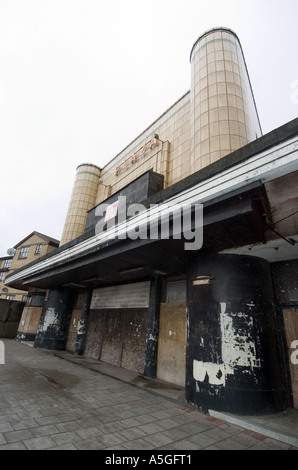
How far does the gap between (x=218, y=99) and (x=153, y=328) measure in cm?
998

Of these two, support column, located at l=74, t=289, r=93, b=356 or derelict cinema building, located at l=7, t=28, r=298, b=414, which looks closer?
derelict cinema building, located at l=7, t=28, r=298, b=414

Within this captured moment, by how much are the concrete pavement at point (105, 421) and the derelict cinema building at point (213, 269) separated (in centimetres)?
72

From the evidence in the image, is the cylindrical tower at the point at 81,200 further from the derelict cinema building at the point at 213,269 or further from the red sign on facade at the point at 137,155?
the derelict cinema building at the point at 213,269

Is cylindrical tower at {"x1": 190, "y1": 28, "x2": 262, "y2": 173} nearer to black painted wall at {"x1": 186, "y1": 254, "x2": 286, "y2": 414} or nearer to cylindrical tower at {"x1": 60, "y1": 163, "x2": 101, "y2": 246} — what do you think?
black painted wall at {"x1": 186, "y1": 254, "x2": 286, "y2": 414}

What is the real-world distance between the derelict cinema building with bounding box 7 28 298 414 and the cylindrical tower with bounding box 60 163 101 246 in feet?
23.6

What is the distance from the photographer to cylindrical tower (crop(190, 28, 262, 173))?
9.33 m

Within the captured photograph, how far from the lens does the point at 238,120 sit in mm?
9742

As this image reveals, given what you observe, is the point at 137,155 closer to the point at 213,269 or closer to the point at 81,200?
the point at 81,200

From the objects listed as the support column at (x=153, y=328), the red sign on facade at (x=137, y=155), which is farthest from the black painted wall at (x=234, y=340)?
the red sign on facade at (x=137, y=155)

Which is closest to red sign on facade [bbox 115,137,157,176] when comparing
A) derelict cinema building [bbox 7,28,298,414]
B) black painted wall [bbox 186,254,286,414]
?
derelict cinema building [bbox 7,28,298,414]

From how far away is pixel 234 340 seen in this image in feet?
15.5

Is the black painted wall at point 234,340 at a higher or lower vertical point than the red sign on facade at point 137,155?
lower

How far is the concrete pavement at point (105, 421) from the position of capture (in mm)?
3262
